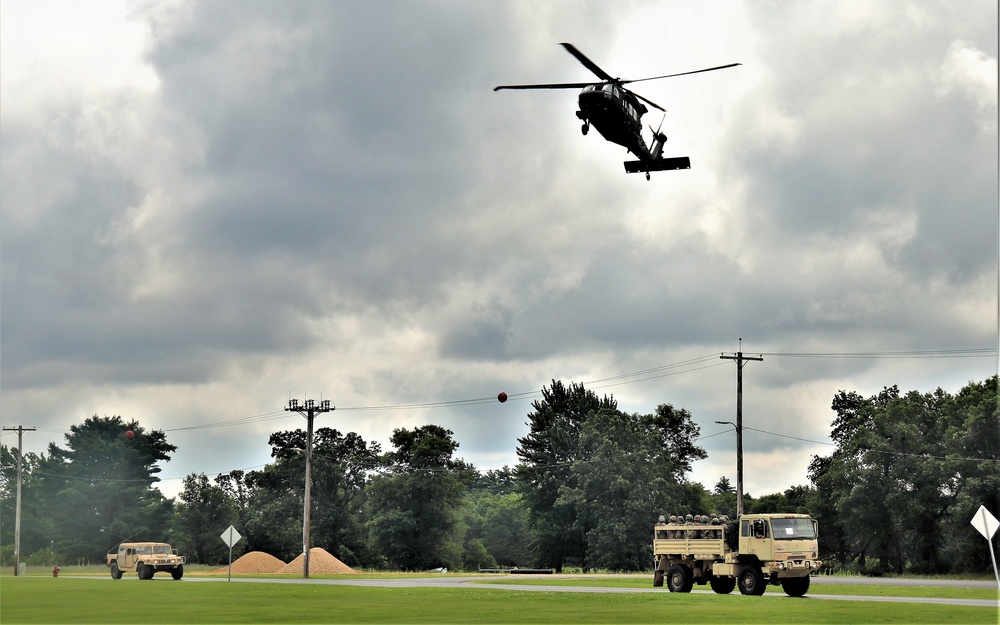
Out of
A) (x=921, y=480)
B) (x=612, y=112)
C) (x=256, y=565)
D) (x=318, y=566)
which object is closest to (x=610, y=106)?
(x=612, y=112)

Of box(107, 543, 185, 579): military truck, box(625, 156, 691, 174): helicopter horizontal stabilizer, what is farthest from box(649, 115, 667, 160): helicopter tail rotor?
box(107, 543, 185, 579): military truck

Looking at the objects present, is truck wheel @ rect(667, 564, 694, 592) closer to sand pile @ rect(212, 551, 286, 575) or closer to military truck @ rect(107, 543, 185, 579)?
military truck @ rect(107, 543, 185, 579)

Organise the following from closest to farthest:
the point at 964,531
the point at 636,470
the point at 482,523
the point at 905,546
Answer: the point at 964,531
the point at 905,546
the point at 636,470
the point at 482,523

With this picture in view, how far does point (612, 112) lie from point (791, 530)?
17975mm

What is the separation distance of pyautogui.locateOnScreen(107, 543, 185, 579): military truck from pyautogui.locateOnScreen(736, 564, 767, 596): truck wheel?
3719cm

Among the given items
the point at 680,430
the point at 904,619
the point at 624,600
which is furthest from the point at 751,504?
the point at 904,619

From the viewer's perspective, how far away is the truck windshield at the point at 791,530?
41469 millimetres

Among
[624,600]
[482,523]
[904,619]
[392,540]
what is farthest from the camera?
[482,523]

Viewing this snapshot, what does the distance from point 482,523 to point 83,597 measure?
9588 cm

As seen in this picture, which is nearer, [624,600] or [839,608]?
[839,608]

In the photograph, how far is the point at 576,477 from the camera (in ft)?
328

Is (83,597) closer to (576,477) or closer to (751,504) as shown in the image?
(576,477)

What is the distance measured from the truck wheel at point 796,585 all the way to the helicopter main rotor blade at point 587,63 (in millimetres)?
20697

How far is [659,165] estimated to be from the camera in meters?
42.4
